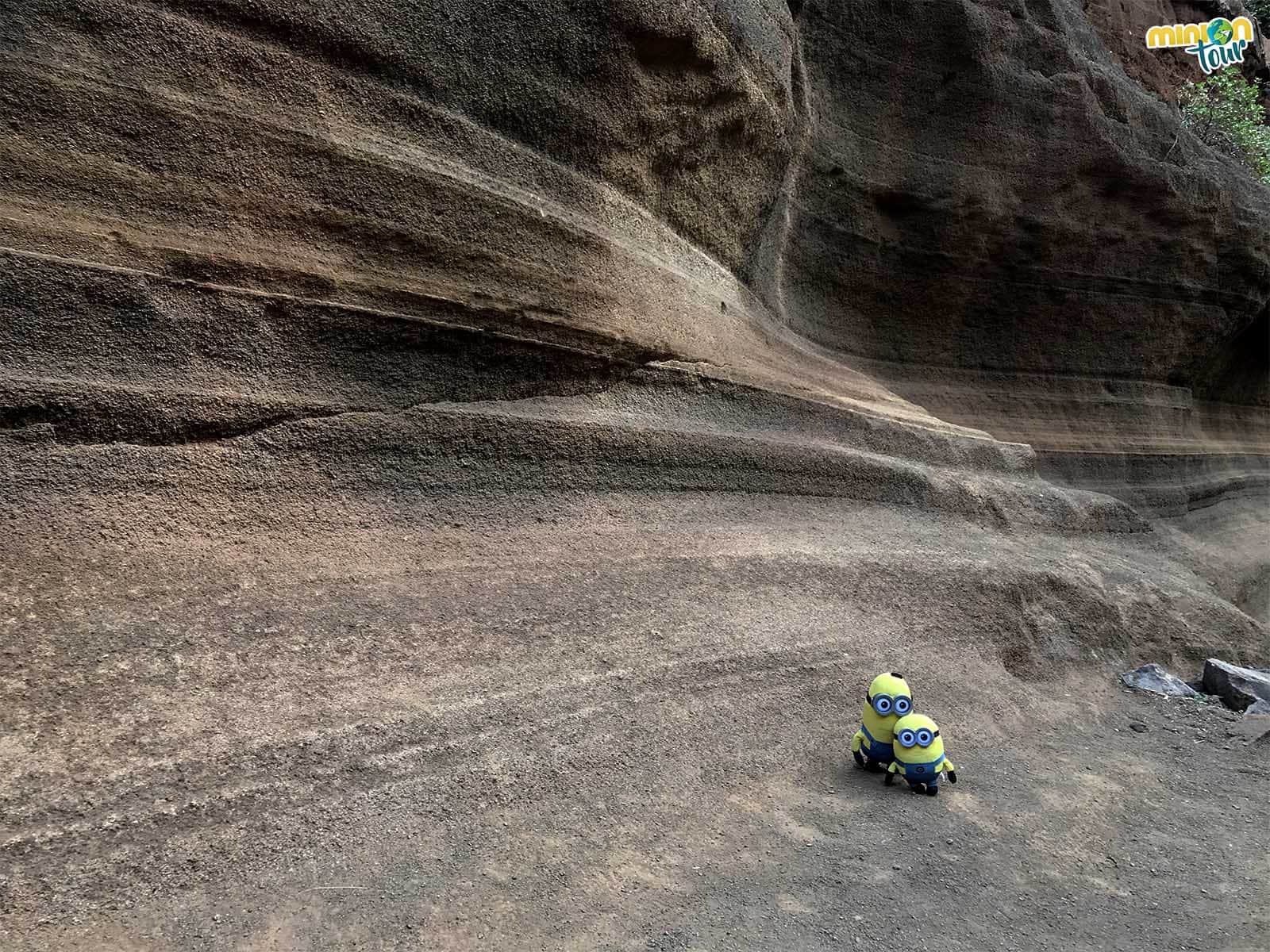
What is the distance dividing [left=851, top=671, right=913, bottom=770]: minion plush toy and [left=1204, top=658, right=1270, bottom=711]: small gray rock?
338 cm

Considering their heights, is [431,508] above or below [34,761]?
above

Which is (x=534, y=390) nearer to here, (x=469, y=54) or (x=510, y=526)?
(x=510, y=526)

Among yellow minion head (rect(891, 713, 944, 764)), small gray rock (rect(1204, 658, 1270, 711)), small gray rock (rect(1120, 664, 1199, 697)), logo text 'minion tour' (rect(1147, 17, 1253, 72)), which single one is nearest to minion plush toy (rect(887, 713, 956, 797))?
yellow minion head (rect(891, 713, 944, 764))

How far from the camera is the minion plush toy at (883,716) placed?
12.3 feet

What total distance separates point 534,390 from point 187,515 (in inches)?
70.9

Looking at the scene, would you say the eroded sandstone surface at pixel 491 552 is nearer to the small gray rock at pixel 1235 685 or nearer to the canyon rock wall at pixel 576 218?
the canyon rock wall at pixel 576 218

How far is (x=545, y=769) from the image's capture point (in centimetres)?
327

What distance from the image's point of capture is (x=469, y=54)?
4613 millimetres

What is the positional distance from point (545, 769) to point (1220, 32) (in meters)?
20.5

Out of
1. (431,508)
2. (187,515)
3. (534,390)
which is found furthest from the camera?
(534,390)

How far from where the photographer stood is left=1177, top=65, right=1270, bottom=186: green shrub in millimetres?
14031

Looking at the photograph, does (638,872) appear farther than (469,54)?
No

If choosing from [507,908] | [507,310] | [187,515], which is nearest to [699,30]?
[507,310]

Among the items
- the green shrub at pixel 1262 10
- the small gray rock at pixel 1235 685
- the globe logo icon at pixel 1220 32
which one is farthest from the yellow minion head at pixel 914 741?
the green shrub at pixel 1262 10
